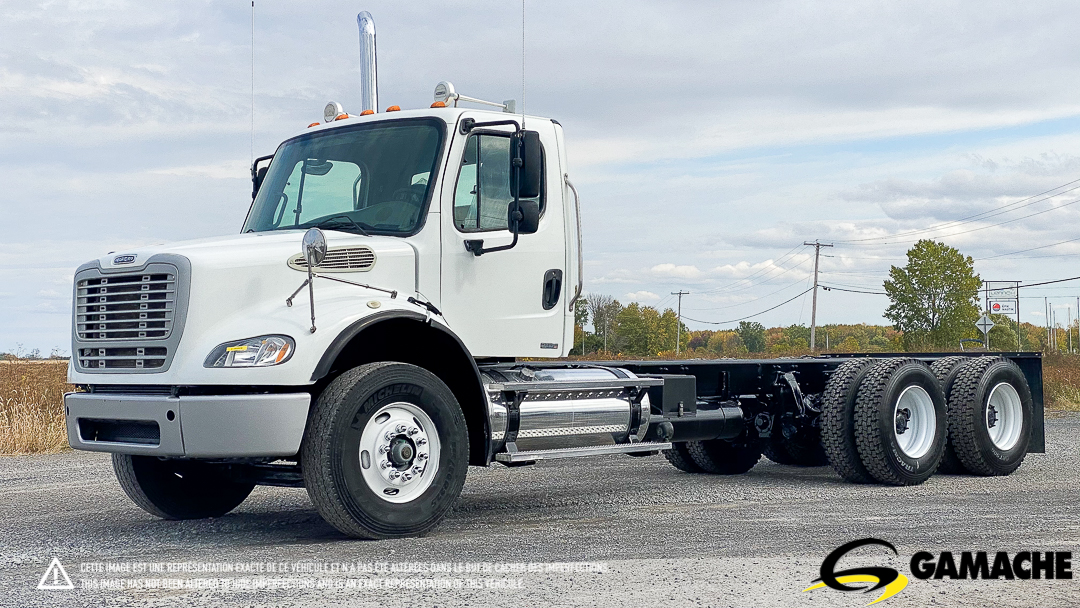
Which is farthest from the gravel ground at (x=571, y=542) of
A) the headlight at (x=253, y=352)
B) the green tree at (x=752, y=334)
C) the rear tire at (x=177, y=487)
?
the green tree at (x=752, y=334)

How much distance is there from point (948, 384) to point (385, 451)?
6.54 meters

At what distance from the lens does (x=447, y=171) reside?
25.5 ft

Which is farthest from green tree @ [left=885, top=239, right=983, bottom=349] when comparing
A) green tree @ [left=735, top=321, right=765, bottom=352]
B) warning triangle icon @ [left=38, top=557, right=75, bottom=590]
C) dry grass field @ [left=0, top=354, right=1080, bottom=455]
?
warning triangle icon @ [left=38, top=557, right=75, bottom=590]

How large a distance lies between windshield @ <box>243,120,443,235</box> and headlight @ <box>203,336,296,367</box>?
134cm

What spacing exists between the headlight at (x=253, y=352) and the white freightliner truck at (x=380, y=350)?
1 centimetres

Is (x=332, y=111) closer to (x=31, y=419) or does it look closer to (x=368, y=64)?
(x=368, y=64)

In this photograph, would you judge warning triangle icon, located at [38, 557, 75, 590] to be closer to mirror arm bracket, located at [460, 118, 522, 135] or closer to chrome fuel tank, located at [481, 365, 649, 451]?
chrome fuel tank, located at [481, 365, 649, 451]

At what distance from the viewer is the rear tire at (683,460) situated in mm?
11484

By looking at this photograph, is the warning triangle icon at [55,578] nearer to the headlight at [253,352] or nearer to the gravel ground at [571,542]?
the gravel ground at [571,542]

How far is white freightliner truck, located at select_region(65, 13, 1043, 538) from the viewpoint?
6547mm

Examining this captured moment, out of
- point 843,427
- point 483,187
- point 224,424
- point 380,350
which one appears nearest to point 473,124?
point 483,187

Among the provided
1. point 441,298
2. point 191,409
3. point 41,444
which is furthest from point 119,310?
point 41,444

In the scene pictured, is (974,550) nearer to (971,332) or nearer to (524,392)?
(524,392)

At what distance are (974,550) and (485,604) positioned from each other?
9.83ft
